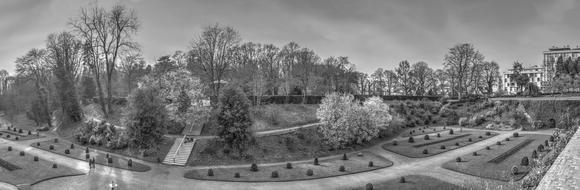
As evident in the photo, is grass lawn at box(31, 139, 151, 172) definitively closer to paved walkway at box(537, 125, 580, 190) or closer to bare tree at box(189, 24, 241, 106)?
bare tree at box(189, 24, 241, 106)

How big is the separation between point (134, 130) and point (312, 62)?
50216 mm

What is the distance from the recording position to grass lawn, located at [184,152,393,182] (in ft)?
122

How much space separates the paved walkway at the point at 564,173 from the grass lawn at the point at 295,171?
18.3 metres

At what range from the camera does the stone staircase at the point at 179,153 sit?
142 feet

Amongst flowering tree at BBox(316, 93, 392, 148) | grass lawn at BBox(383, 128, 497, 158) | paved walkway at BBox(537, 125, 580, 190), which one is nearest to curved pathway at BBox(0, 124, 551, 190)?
grass lawn at BBox(383, 128, 497, 158)

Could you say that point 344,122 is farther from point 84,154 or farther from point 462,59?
point 462,59

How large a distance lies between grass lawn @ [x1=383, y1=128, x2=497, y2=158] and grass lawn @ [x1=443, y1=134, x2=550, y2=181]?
472cm

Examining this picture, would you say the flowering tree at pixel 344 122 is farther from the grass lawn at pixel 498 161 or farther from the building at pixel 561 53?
→ the building at pixel 561 53

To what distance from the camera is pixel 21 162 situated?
1613 inches

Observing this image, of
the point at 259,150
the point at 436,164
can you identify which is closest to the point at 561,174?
the point at 436,164

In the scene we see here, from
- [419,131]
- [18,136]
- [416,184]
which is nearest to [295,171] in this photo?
[416,184]

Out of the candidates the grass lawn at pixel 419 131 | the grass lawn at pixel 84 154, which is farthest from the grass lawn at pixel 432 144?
the grass lawn at pixel 84 154

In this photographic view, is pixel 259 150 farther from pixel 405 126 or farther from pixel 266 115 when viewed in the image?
pixel 405 126

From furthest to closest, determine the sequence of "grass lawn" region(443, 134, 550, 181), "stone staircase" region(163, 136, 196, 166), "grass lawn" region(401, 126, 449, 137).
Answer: "grass lawn" region(401, 126, 449, 137) < "stone staircase" region(163, 136, 196, 166) < "grass lawn" region(443, 134, 550, 181)
